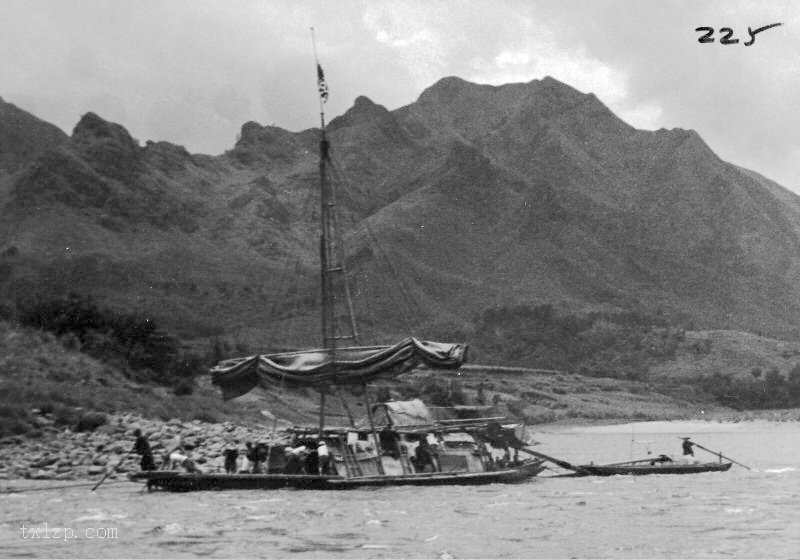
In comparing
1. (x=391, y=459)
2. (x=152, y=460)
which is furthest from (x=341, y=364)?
(x=152, y=460)

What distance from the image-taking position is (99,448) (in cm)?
4650

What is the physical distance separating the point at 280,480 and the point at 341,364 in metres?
5.37

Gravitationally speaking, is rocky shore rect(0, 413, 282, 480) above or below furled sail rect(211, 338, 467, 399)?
below

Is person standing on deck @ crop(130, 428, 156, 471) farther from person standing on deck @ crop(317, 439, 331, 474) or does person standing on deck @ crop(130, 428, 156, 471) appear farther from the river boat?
the river boat

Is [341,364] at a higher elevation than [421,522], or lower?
higher

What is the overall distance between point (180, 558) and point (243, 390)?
59.7 feet

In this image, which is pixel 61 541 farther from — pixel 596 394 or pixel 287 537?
pixel 596 394

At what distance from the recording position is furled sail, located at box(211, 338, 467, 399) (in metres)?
40.9

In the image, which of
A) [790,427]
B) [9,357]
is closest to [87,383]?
[9,357]

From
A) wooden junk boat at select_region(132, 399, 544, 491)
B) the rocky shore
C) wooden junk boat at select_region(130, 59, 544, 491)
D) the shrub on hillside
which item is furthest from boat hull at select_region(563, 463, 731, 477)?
the shrub on hillside

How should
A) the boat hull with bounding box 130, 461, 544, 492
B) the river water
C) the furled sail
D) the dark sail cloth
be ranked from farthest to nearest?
the furled sail, the dark sail cloth, the boat hull with bounding box 130, 461, 544, 492, the river water

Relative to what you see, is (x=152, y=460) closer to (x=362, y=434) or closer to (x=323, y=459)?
(x=323, y=459)

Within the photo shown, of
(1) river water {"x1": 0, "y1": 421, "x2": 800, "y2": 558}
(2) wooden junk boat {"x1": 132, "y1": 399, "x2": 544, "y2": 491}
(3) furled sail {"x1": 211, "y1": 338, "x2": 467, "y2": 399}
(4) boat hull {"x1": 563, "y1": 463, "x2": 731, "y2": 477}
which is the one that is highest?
(3) furled sail {"x1": 211, "y1": 338, "x2": 467, "y2": 399}

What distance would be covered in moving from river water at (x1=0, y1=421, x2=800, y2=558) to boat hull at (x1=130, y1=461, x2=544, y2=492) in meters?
0.38
